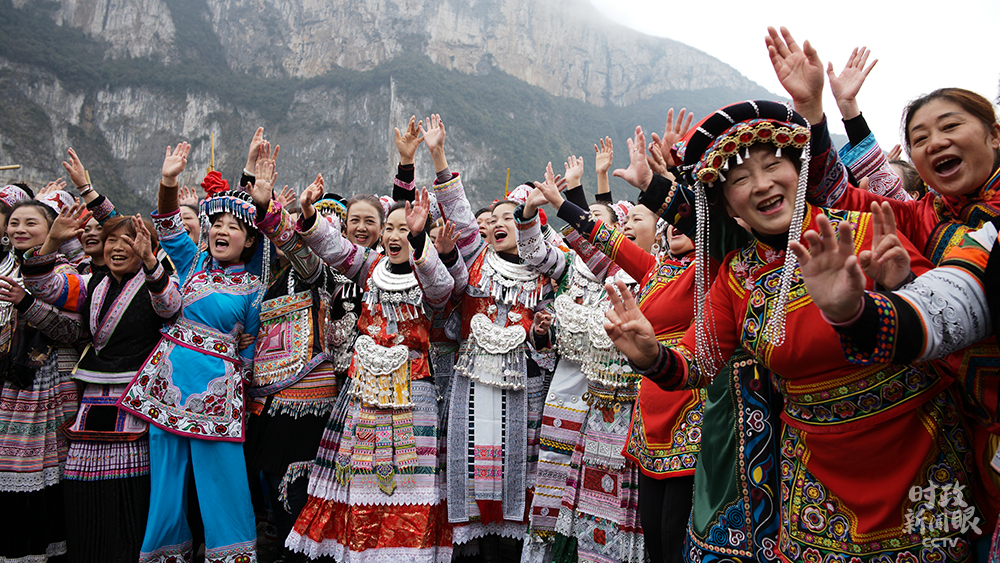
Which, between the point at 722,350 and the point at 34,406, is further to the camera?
the point at 34,406

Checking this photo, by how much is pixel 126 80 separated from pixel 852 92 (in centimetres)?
6688

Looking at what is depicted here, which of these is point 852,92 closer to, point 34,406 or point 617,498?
point 617,498

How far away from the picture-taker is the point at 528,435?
4.09 m

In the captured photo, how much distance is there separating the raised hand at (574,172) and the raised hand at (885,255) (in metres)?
2.63

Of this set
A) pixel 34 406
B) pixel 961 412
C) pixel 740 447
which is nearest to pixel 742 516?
pixel 740 447

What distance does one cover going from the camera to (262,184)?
404 centimetres

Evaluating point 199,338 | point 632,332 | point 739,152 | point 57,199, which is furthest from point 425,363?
point 57,199

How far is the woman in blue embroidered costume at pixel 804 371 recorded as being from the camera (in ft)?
5.48

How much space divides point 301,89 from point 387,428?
7248 centimetres

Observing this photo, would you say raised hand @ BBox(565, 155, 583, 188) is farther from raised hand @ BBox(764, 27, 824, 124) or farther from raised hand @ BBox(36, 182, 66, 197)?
raised hand @ BBox(36, 182, 66, 197)

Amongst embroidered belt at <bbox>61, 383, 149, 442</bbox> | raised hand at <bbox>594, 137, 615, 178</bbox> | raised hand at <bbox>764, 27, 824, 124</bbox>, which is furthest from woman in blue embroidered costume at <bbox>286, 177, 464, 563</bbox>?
raised hand at <bbox>764, 27, 824, 124</bbox>

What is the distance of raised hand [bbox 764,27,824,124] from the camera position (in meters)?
2.12

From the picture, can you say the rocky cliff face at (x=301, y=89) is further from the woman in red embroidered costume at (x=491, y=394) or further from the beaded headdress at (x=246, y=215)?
the woman in red embroidered costume at (x=491, y=394)

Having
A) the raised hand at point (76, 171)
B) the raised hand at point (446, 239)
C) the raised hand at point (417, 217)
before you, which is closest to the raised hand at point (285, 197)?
the raised hand at point (417, 217)
